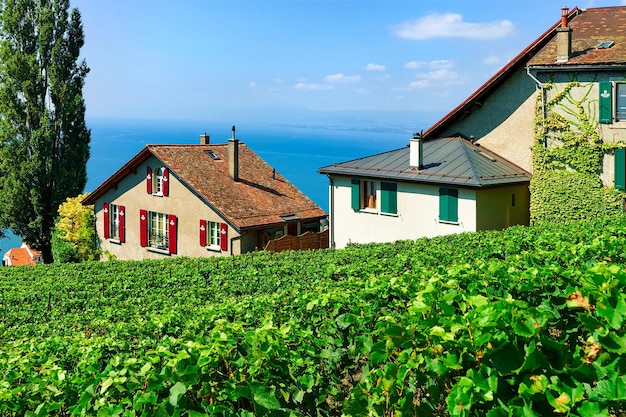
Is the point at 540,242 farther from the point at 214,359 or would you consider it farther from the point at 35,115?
the point at 35,115

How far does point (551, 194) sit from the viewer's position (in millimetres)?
25672

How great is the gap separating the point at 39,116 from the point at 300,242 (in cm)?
2020

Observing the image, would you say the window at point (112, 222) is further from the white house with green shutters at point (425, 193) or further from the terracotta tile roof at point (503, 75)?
the terracotta tile roof at point (503, 75)

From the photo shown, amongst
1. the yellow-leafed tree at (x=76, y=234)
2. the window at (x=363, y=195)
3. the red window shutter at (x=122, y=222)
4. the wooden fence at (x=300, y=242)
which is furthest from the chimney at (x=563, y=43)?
the yellow-leafed tree at (x=76, y=234)

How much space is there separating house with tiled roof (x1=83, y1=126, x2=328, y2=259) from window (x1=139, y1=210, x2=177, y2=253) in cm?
5

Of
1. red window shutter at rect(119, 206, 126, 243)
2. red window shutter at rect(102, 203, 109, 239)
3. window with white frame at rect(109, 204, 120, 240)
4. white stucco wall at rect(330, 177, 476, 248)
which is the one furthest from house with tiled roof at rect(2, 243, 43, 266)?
white stucco wall at rect(330, 177, 476, 248)

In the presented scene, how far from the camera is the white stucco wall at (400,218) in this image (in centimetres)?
2548

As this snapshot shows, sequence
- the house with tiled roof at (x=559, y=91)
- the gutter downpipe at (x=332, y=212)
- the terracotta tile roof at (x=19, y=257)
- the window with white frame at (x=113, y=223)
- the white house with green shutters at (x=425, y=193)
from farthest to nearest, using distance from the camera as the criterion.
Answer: the terracotta tile roof at (x=19, y=257), the window with white frame at (x=113, y=223), the gutter downpipe at (x=332, y=212), the white house with green shutters at (x=425, y=193), the house with tiled roof at (x=559, y=91)

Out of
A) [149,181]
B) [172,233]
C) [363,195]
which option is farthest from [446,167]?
[149,181]

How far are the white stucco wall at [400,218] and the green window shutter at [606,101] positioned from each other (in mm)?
5458

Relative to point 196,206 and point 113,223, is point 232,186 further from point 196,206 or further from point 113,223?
point 113,223

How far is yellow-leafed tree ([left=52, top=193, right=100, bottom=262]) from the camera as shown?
127ft

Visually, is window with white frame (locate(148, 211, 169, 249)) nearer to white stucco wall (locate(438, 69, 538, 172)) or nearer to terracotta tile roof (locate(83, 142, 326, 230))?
terracotta tile roof (locate(83, 142, 326, 230))

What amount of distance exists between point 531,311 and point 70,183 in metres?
41.9
